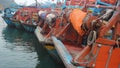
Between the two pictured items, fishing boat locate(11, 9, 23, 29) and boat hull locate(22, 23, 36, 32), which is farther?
fishing boat locate(11, 9, 23, 29)

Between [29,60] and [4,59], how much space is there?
4.34 feet

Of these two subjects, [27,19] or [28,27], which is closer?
[28,27]

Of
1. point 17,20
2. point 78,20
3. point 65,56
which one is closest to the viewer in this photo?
point 65,56

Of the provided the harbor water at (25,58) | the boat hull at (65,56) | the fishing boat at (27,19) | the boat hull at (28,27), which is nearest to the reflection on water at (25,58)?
the harbor water at (25,58)

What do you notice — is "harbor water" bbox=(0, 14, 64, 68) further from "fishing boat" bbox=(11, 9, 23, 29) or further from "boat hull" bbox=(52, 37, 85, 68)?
"fishing boat" bbox=(11, 9, 23, 29)

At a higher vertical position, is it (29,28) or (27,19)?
(27,19)

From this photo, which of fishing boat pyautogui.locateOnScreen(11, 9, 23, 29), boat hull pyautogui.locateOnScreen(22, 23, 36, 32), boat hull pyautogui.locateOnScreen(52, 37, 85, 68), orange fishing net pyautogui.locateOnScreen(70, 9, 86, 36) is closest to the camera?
boat hull pyautogui.locateOnScreen(52, 37, 85, 68)

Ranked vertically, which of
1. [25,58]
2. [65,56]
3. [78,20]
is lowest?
[25,58]

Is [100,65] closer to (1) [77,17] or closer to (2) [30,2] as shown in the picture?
(1) [77,17]

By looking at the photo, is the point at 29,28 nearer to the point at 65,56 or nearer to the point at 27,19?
the point at 27,19

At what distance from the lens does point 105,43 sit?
6527 mm

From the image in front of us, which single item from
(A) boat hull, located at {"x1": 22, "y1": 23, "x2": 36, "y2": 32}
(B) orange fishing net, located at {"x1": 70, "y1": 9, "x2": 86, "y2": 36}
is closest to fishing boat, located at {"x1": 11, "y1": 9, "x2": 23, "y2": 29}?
(A) boat hull, located at {"x1": 22, "y1": 23, "x2": 36, "y2": 32}

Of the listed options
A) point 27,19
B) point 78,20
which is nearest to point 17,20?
point 27,19

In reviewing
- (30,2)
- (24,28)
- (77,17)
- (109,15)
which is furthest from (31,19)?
(109,15)
